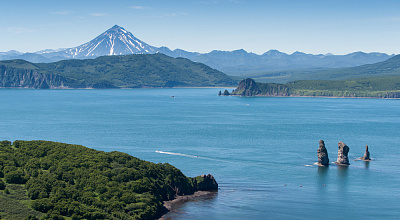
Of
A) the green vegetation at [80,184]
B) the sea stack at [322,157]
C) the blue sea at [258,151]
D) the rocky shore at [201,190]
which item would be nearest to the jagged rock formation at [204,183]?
the rocky shore at [201,190]

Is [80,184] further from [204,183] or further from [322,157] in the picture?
[322,157]

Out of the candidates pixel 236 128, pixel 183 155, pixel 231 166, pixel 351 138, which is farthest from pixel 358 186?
pixel 236 128

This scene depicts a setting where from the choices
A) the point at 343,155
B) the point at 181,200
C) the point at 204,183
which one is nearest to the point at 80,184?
the point at 181,200

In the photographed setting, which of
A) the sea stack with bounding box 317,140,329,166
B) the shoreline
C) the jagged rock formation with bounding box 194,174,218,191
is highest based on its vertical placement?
the sea stack with bounding box 317,140,329,166

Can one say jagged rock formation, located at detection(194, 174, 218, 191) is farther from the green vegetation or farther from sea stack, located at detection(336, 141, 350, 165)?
sea stack, located at detection(336, 141, 350, 165)

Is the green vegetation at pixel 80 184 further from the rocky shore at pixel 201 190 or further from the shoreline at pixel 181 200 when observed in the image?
the shoreline at pixel 181 200

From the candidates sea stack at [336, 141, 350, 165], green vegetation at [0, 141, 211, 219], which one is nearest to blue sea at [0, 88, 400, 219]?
sea stack at [336, 141, 350, 165]

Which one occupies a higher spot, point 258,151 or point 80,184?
point 258,151
